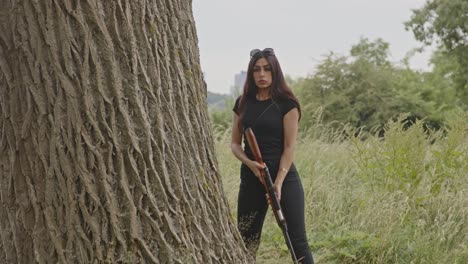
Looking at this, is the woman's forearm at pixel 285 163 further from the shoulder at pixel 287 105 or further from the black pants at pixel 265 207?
the shoulder at pixel 287 105

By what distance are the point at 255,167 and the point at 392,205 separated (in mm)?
2015

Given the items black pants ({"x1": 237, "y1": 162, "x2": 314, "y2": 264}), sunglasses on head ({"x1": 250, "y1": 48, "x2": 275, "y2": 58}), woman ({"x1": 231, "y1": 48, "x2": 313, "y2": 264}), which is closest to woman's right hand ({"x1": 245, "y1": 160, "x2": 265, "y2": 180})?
woman ({"x1": 231, "y1": 48, "x2": 313, "y2": 264})

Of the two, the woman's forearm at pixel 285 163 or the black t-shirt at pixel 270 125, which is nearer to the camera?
the woman's forearm at pixel 285 163

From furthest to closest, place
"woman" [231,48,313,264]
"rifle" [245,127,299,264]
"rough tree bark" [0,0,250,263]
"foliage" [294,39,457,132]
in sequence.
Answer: "foliage" [294,39,457,132], "woman" [231,48,313,264], "rifle" [245,127,299,264], "rough tree bark" [0,0,250,263]

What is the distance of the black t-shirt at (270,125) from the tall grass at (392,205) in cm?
89

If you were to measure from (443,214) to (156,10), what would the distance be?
12.5 ft

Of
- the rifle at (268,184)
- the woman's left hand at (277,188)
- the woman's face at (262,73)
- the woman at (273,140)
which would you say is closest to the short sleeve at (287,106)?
the woman at (273,140)

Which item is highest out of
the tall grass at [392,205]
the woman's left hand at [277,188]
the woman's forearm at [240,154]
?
the woman's forearm at [240,154]

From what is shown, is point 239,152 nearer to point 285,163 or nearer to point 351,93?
point 285,163

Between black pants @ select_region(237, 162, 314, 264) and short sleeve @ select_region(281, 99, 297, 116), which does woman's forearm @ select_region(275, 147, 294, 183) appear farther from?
short sleeve @ select_region(281, 99, 297, 116)

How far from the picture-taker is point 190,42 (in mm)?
3400

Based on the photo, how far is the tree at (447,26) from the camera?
26.4 meters

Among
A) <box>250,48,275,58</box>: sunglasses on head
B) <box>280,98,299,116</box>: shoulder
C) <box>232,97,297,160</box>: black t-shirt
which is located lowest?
<box>232,97,297,160</box>: black t-shirt

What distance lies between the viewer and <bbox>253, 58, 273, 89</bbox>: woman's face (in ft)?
14.5
